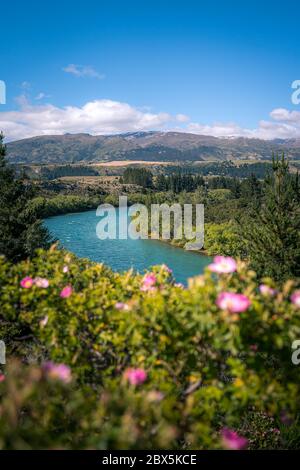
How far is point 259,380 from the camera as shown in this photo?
3623mm

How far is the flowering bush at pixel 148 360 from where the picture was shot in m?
3.24

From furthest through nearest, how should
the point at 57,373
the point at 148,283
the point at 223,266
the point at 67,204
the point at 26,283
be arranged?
1. the point at 67,204
2. the point at 148,283
3. the point at 26,283
4. the point at 223,266
5. the point at 57,373

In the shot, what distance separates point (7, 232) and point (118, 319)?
20.7m

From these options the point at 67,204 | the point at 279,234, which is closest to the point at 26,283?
the point at 279,234

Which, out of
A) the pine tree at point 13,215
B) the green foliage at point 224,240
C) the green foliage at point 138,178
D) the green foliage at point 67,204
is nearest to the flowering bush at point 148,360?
the pine tree at point 13,215

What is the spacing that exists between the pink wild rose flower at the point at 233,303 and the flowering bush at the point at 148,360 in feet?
0.03

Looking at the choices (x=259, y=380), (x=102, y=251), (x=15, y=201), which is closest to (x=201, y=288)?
(x=259, y=380)

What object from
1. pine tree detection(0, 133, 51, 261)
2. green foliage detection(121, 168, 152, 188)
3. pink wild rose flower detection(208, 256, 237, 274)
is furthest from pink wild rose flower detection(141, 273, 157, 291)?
green foliage detection(121, 168, 152, 188)

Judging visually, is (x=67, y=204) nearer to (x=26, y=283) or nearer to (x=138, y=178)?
(x=138, y=178)

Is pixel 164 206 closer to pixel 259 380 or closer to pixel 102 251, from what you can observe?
pixel 102 251

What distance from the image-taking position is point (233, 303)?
3574 mm

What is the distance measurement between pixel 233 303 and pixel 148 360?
51.6 inches

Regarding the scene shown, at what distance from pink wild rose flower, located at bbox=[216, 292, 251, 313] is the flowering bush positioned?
0.03 ft
